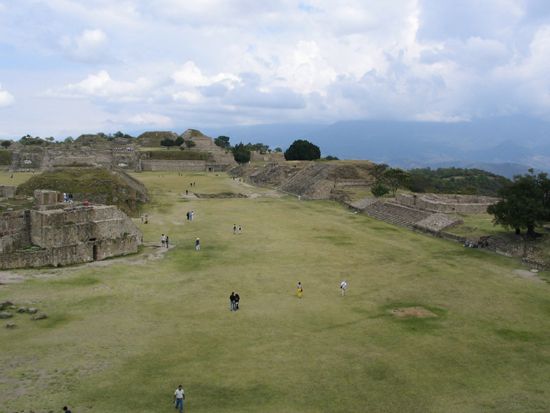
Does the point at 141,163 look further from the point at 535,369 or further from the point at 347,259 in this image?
the point at 535,369

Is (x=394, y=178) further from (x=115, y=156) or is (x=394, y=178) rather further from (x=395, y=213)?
(x=115, y=156)

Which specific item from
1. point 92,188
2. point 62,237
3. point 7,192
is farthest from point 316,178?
point 62,237

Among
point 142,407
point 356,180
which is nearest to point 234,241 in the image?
point 142,407

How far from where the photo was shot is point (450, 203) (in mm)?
50656

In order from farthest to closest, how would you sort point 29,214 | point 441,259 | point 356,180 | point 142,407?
point 356,180 < point 441,259 < point 29,214 < point 142,407

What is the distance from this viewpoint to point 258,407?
1471cm

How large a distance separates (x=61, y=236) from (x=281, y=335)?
56.8 feet

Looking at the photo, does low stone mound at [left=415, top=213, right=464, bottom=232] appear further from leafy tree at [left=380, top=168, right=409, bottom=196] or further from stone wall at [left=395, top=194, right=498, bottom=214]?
leafy tree at [left=380, top=168, right=409, bottom=196]

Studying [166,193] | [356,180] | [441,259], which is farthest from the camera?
[356,180]

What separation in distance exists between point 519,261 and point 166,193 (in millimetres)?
46042

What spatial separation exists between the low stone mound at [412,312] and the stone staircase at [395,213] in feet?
75.5

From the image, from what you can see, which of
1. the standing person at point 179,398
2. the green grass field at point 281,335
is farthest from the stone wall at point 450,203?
the standing person at point 179,398

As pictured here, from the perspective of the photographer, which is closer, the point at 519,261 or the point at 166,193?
the point at 519,261

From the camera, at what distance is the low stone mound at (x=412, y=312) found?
22.8 meters
